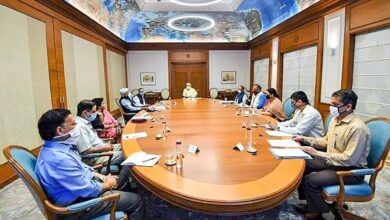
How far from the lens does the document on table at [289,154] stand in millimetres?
1802

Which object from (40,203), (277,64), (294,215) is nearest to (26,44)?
(40,203)

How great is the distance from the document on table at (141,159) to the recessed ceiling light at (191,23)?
7682 millimetres

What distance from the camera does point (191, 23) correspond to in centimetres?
917

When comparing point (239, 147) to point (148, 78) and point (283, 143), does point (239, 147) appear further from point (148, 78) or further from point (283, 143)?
point (148, 78)

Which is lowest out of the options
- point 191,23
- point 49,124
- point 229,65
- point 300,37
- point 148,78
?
point 49,124

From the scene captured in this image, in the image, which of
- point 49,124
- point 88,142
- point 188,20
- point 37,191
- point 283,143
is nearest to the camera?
point 37,191

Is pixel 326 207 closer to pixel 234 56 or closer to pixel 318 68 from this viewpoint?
pixel 318 68

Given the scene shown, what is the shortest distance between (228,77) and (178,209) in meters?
8.62

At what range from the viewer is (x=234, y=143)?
88.7 inches

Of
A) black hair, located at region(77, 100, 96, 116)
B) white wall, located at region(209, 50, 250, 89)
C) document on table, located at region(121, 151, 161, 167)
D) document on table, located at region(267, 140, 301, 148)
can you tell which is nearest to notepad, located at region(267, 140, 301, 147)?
document on table, located at region(267, 140, 301, 148)

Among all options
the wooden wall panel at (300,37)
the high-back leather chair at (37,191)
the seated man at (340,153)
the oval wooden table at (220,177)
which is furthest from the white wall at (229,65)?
the high-back leather chair at (37,191)

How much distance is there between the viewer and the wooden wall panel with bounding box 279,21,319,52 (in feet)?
17.1

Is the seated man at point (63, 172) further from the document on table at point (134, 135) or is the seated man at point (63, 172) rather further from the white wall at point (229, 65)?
the white wall at point (229, 65)

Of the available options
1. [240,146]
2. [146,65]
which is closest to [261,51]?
[146,65]
